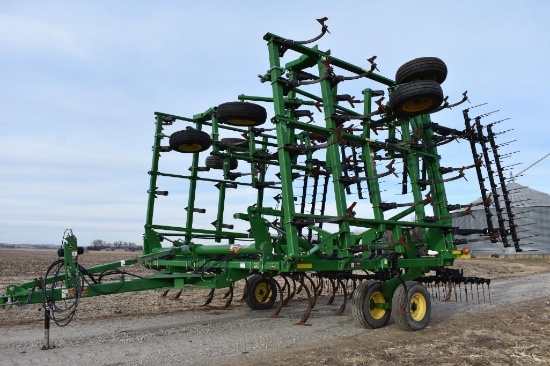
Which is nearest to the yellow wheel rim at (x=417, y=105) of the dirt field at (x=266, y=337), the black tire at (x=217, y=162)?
the dirt field at (x=266, y=337)

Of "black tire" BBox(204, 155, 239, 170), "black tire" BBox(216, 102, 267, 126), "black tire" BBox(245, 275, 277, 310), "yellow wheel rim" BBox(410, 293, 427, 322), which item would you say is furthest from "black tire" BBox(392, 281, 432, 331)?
"black tire" BBox(204, 155, 239, 170)

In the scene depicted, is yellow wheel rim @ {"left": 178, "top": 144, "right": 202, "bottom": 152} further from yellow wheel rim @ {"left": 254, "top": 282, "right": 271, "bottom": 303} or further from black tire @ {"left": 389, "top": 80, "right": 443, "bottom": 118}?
black tire @ {"left": 389, "top": 80, "right": 443, "bottom": 118}

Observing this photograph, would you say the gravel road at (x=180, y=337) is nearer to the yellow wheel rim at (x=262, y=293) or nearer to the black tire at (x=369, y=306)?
the black tire at (x=369, y=306)

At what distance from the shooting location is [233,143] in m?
12.1

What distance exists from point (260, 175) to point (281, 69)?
16.1ft

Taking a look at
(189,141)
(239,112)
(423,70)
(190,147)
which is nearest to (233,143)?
(190,147)

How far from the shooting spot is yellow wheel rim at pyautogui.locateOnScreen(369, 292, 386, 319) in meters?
7.99

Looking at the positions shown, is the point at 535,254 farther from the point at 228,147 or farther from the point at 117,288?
the point at 117,288

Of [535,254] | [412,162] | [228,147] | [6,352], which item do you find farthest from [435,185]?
[535,254]

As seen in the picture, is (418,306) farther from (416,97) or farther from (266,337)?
(416,97)

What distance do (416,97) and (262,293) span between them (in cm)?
566

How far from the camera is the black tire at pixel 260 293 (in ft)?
34.5

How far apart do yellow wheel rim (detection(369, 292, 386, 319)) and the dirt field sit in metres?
0.28

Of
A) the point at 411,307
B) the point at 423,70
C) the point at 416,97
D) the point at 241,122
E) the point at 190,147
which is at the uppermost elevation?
the point at 423,70
